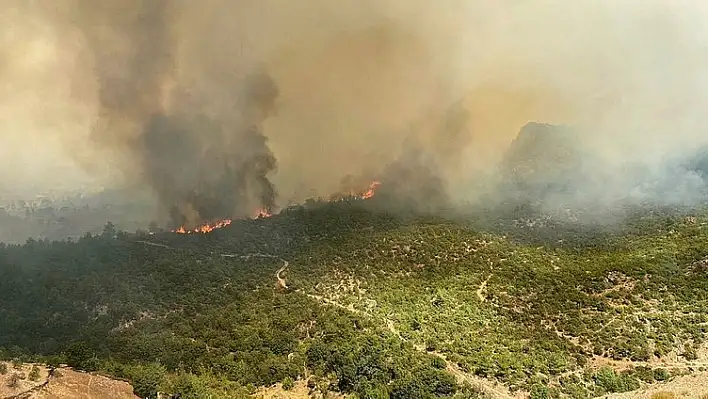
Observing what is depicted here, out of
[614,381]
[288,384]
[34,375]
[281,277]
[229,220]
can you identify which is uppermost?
[229,220]

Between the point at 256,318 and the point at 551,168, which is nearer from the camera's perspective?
the point at 256,318

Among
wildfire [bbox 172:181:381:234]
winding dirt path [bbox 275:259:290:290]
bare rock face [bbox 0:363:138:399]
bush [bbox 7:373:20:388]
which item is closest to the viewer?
bare rock face [bbox 0:363:138:399]

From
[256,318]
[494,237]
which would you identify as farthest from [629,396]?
[256,318]

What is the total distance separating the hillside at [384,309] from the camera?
4056 cm

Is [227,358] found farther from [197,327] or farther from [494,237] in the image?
[494,237]

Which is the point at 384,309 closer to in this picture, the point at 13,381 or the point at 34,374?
the point at 34,374

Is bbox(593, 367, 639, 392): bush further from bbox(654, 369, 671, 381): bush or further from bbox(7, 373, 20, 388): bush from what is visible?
bbox(7, 373, 20, 388): bush

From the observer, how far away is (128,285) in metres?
52.4

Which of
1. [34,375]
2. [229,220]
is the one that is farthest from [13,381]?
[229,220]

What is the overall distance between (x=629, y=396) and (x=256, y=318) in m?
28.8

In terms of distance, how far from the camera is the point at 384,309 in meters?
50.8

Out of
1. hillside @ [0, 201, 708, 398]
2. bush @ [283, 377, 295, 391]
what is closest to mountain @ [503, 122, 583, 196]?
hillside @ [0, 201, 708, 398]

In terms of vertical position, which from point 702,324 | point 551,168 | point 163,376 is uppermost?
point 551,168

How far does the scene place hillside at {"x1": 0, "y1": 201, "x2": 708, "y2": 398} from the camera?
133 ft
